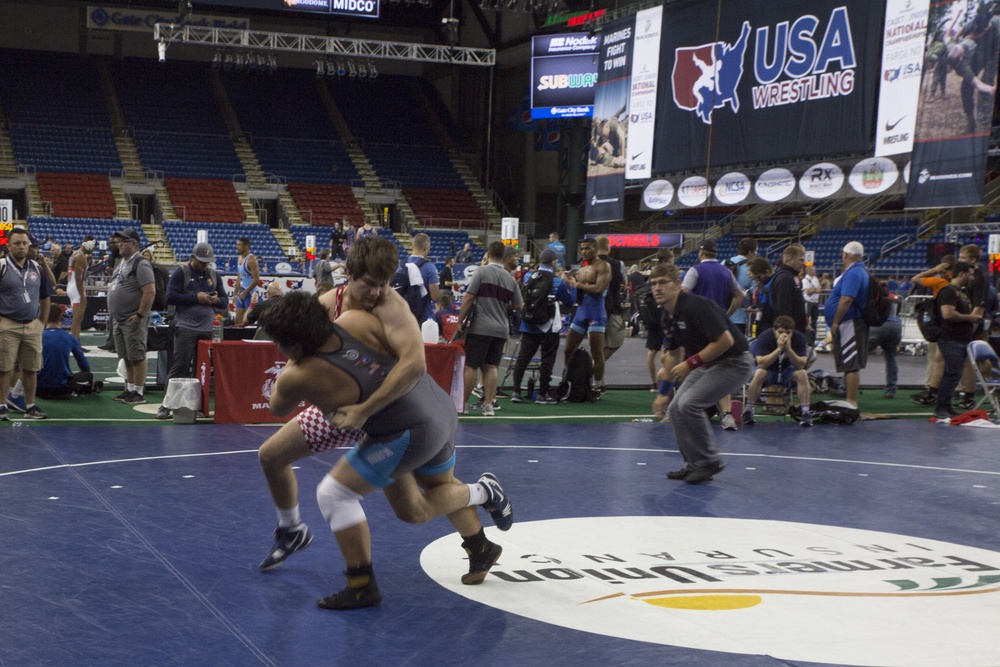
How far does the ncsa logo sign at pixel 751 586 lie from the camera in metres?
4.02

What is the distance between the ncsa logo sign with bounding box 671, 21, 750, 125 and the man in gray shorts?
18455 millimetres

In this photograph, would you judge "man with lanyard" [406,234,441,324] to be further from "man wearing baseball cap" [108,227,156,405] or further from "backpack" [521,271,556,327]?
"man wearing baseball cap" [108,227,156,405]

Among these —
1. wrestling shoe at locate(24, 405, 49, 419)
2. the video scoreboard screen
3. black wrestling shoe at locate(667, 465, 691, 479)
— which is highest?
the video scoreboard screen

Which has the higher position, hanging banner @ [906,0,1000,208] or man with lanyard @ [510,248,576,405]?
hanging banner @ [906,0,1000,208]

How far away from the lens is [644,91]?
77.1 feet

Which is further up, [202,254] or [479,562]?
[202,254]

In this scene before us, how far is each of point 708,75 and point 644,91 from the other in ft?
5.99

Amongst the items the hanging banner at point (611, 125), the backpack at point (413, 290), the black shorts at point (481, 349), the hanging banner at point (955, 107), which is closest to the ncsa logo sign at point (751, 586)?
the black shorts at point (481, 349)

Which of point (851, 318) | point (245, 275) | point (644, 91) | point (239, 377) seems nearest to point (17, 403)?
point (239, 377)

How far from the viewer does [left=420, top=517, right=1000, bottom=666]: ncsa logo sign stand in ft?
13.2

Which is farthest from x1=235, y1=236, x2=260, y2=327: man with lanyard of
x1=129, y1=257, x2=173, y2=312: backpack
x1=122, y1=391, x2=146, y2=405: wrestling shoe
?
x1=122, y1=391, x2=146, y2=405: wrestling shoe

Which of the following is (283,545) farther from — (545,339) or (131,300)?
(545,339)

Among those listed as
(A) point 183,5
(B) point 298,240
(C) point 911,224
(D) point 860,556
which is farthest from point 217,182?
(D) point 860,556

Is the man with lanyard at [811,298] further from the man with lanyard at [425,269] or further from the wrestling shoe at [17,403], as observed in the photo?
the wrestling shoe at [17,403]
